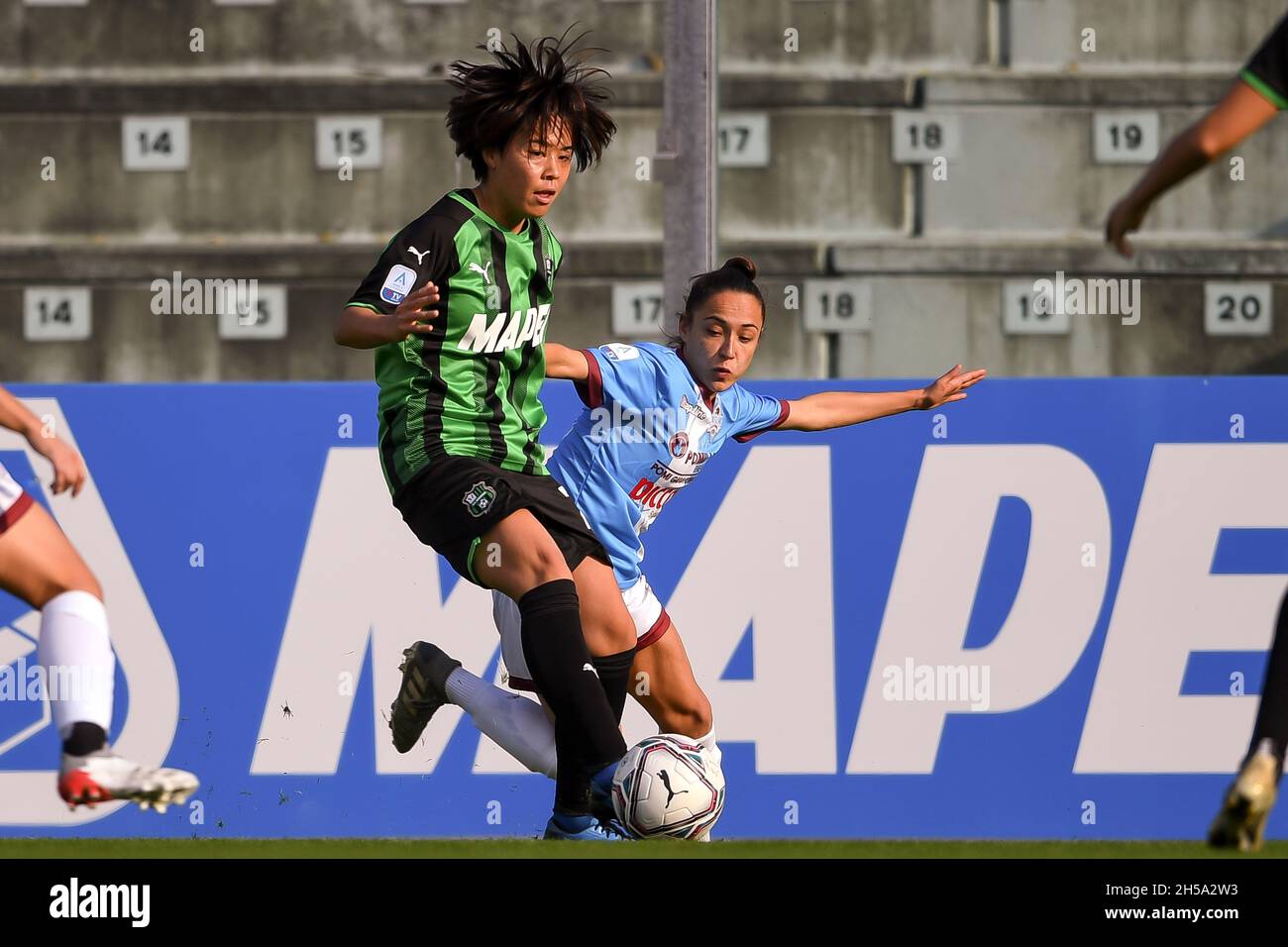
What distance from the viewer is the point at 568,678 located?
187 inches

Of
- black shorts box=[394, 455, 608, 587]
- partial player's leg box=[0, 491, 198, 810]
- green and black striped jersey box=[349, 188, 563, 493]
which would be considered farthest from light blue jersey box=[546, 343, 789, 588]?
partial player's leg box=[0, 491, 198, 810]

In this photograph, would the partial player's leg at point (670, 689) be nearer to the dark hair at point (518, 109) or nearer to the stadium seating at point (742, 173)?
the dark hair at point (518, 109)

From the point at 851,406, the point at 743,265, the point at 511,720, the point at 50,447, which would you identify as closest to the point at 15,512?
the point at 50,447

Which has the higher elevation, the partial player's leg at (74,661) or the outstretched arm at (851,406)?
the outstretched arm at (851,406)

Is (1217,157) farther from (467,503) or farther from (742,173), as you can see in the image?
(742,173)

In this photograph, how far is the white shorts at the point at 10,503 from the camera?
13.5 feet

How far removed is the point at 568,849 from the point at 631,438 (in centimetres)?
147

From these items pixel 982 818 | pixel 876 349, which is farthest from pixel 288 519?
pixel 876 349

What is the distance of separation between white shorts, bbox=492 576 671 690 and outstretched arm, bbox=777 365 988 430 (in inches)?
27.1

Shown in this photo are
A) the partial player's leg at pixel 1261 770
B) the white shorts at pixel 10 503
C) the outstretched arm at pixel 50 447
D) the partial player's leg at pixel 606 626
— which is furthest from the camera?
the partial player's leg at pixel 606 626

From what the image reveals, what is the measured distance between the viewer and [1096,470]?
21.0 ft

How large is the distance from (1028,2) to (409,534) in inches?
215

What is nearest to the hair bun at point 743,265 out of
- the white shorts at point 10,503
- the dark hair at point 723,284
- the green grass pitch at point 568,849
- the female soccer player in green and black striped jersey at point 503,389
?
the dark hair at point 723,284
